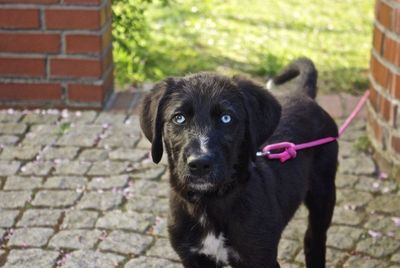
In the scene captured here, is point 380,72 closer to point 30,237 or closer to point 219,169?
point 219,169

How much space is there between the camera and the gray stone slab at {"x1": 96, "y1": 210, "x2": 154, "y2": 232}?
15.9 feet

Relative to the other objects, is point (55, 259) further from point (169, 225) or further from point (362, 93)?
point (362, 93)

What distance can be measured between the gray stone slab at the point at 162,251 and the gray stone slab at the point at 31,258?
594mm

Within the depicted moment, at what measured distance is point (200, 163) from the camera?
10.8ft

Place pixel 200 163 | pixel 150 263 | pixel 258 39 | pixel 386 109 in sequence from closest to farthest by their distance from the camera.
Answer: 1. pixel 200 163
2. pixel 150 263
3. pixel 386 109
4. pixel 258 39

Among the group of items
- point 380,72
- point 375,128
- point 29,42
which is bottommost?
point 375,128

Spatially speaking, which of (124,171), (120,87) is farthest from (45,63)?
(124,171)

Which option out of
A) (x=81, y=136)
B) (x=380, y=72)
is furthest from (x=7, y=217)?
(x=380, y=72)

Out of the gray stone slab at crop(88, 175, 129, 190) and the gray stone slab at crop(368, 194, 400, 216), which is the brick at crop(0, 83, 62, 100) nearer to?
the gray stone slab at crop(88, 175, 129, 190)

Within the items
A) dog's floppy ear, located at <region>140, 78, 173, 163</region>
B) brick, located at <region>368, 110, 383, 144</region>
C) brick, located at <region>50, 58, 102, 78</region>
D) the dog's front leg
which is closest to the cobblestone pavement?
brick, located at <region>368, 110, 383, 144</region>

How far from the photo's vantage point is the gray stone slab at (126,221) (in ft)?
15.9

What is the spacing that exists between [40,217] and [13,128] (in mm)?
1465

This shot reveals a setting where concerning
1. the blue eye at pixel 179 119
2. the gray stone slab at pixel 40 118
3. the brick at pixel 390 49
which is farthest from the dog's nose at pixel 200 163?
the gray stone slab at pixel 40 118

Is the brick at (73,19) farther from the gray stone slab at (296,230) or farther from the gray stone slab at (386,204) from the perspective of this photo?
the gray stone slab at (386,204)
